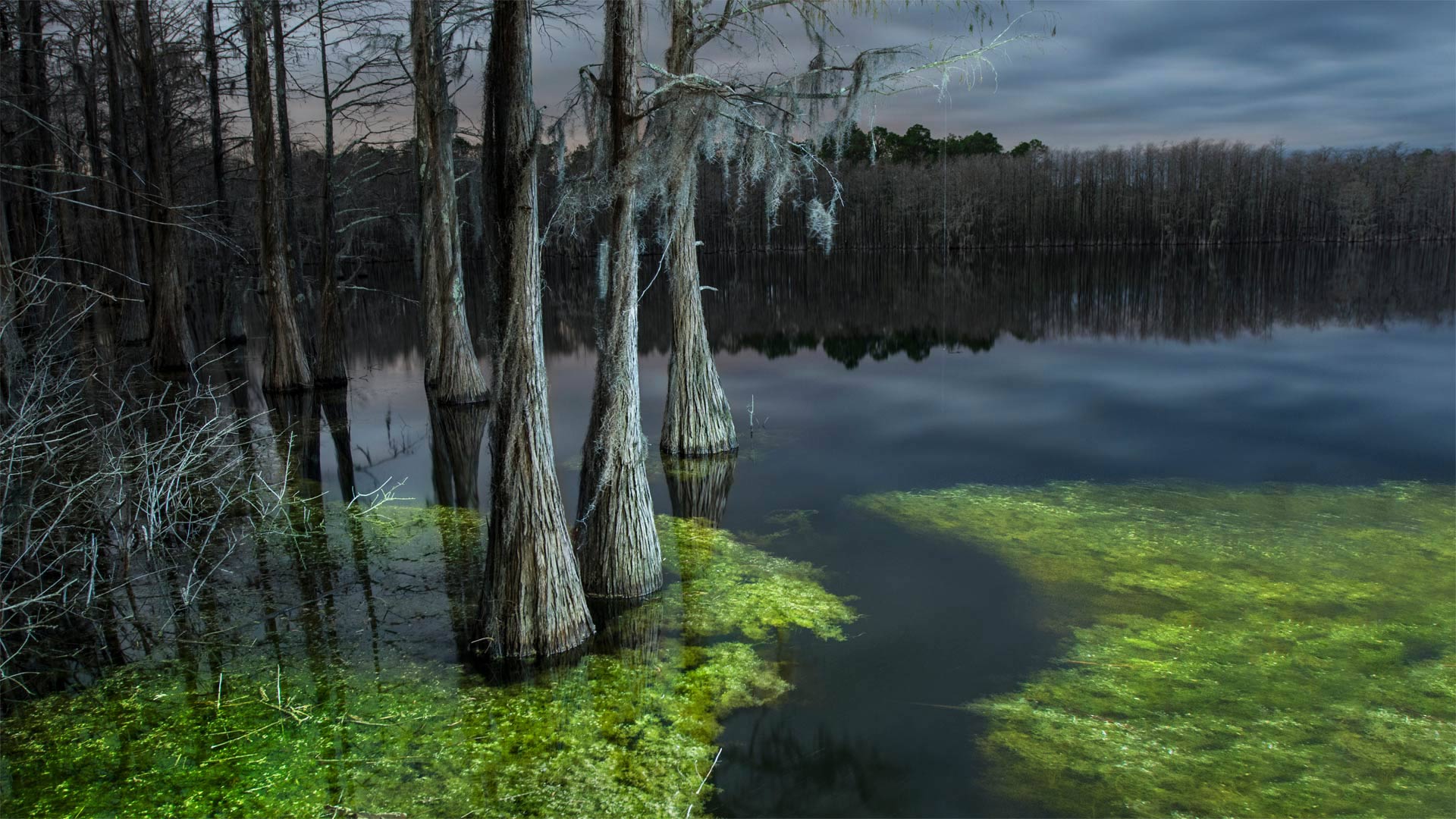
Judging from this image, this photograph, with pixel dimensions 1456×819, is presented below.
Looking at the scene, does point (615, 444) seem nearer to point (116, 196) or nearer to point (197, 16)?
point (197, 16)

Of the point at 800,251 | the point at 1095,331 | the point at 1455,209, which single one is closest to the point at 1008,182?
the point at 800,251

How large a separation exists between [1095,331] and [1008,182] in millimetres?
67634

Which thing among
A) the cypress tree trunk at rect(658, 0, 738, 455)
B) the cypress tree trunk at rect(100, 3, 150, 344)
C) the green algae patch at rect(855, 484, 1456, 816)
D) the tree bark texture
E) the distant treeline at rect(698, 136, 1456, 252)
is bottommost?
the green algae patch at rect(855, 484, 1456, 816)

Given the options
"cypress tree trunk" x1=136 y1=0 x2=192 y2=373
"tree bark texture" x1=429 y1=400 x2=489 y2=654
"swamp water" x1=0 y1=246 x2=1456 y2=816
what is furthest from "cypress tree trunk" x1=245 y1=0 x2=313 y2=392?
"swamp water" x1=0 y1=246 x2=1456 y2=816

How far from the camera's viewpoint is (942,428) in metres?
13.9

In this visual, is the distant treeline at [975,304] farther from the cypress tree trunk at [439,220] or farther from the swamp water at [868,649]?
the cypress tree trunk at [439,220]

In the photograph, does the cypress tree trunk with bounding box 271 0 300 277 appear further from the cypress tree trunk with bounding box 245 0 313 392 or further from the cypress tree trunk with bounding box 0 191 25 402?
the cypress tree trunk with bounding box 0 191 25 402

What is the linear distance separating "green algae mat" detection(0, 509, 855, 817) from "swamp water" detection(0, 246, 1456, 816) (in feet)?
0.07

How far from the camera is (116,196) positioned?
19875mm

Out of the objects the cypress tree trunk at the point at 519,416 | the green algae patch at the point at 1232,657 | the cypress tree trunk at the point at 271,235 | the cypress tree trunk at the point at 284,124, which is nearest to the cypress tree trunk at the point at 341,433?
→ the cypress tree trunk at the point at 271,235

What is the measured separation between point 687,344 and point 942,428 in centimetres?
545

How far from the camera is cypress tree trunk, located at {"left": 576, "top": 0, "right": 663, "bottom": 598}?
20.8 feet

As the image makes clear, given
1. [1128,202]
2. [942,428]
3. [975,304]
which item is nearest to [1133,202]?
[1128,202]

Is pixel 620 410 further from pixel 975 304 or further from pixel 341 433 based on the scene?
pixel 975 304
